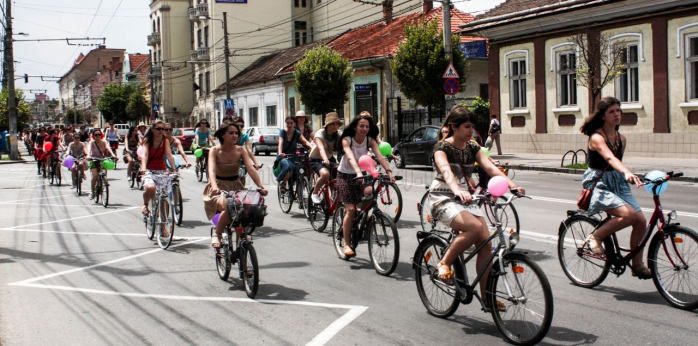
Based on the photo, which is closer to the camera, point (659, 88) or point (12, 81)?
point (659, 88)

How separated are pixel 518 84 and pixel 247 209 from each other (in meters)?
23.0

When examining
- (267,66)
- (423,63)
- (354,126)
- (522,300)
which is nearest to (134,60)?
(267,66)

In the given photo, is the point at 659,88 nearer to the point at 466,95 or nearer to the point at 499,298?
the point at 466,95

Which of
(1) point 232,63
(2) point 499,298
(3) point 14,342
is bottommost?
(3) point 14,342

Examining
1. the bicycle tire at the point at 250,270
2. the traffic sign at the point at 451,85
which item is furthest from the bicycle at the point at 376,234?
the traffic sign at the point at 451,85

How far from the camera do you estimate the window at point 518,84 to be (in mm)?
27562

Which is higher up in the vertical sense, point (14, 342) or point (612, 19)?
point (612, 19)

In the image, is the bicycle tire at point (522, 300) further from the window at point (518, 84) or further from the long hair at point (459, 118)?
the window at point (518, 84)

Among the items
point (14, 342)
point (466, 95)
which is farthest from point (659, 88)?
point (14, 342)

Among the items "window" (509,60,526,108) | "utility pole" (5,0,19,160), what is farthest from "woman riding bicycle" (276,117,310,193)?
"utility pole" (5,0,19,160)

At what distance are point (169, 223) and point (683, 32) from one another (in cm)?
1797

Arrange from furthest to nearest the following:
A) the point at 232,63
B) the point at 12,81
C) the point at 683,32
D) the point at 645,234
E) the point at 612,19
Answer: the point at 232,63 → the point at 12,81 → the point at 612,19 → the point at 683,32 → the point at 645,234

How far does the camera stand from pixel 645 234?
18.7 ft

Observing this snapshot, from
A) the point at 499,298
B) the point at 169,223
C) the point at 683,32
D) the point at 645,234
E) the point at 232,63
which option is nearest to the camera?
the point at 499,298
